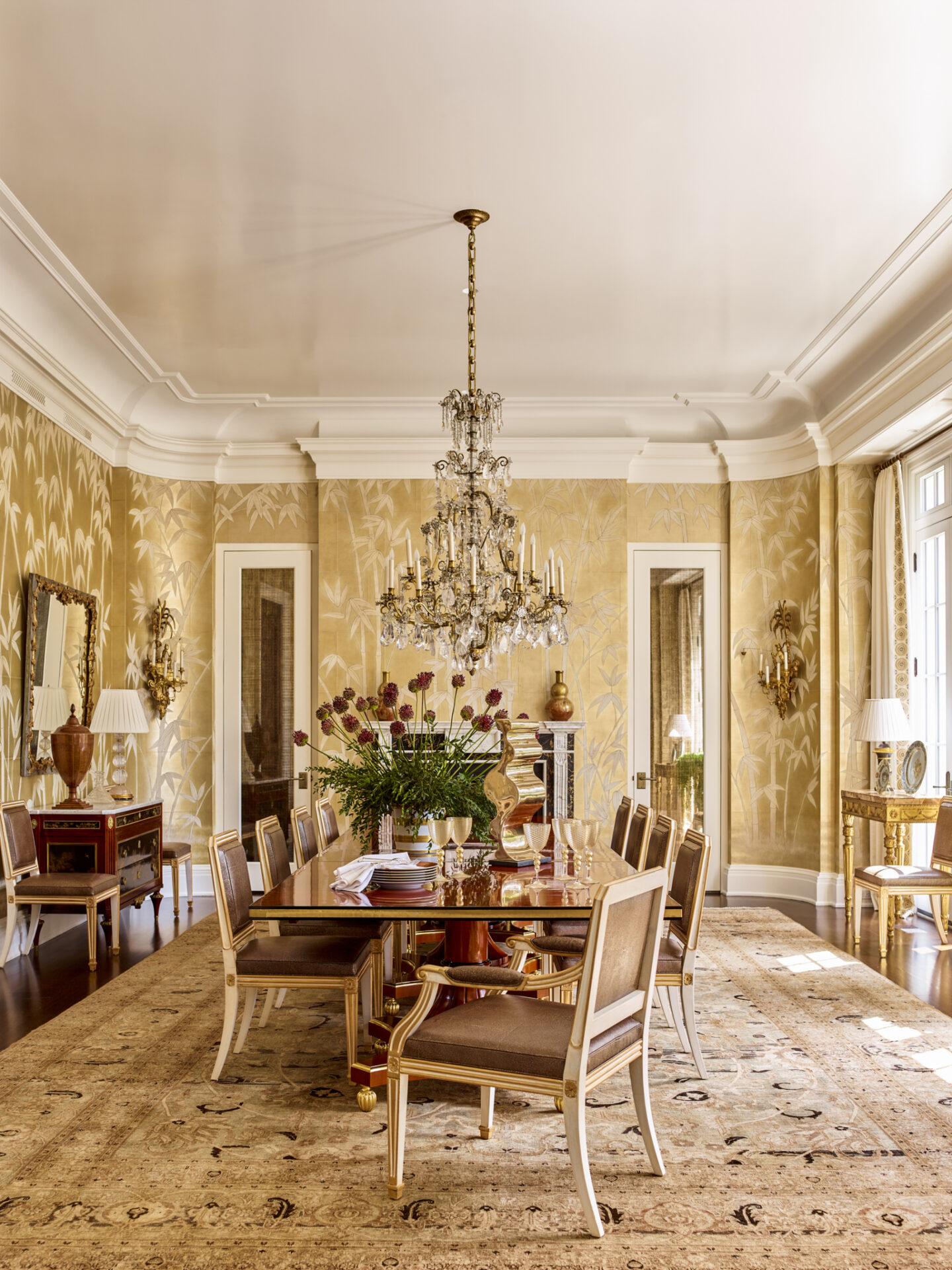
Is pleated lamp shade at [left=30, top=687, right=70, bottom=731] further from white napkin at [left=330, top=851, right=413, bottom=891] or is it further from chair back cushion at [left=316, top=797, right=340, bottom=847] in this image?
white napkin at [left=330, top=851, right=413, bottom=891]

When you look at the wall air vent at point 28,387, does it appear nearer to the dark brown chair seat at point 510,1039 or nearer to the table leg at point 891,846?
the dark brown chair seat at point 510,1039

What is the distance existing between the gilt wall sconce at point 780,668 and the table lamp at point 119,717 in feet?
14.7

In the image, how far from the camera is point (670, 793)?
766cm

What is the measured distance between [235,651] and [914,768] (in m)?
4.91

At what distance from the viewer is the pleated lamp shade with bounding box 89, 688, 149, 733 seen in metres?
6.38

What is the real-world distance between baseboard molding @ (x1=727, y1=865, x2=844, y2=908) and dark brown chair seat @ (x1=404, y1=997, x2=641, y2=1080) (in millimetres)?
4660

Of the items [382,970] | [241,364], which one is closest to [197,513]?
[241,364]

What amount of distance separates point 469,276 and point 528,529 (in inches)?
106

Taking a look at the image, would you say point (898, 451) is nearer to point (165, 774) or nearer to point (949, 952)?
point (949, 952)

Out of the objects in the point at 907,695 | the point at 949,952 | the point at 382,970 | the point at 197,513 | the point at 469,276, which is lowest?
the point at 949,952

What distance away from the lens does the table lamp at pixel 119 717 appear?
638cm

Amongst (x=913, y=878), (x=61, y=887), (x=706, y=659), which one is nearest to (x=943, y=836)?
(x=913, y=878)

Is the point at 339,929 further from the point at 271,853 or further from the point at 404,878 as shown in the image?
the point at 404,878

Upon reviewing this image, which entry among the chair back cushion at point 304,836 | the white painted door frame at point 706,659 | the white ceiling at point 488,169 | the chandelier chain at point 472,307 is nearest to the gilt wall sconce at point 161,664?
the white ceiling at point 488,169
